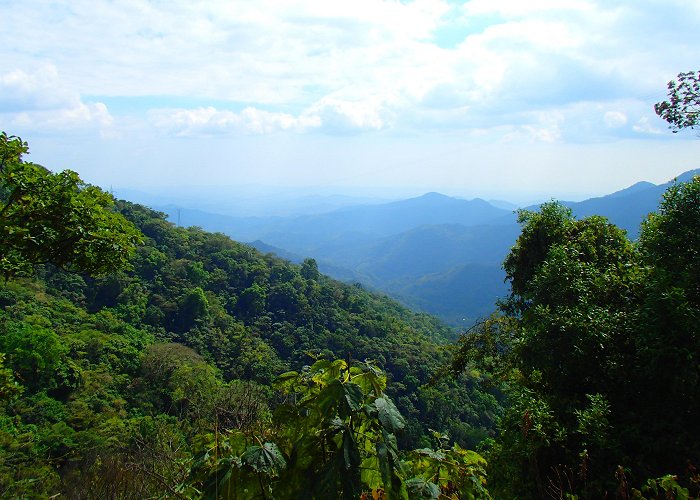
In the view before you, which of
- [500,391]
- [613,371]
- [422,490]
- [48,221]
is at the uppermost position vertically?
[48,221]

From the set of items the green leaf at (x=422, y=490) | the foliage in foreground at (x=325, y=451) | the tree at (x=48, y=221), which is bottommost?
the green leaf at (x=422, y=490)

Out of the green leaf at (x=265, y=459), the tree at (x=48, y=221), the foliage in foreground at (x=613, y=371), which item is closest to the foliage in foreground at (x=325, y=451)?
the green leaf at (x=265, y=459)

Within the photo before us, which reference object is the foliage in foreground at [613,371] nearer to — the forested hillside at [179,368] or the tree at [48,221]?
the forested hillside at [179,368]

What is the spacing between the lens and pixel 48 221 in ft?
16.7

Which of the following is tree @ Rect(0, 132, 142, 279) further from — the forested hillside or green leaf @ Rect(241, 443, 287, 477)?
green leaf @ Rect(241, 443, 287, 477)

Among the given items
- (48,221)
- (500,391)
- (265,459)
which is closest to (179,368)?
(500,391)

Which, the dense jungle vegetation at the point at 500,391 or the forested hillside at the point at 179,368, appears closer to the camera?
the dense jungle vegetation at the point at 500,391

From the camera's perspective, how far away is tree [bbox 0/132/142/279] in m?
4.89

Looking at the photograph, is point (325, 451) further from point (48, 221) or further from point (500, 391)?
point (500, 391)

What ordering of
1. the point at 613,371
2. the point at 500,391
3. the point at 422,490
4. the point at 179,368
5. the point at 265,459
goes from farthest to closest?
the point at 179,368 < the point at 500,391 < the point at 613,371 < the point at 422,490 < the point at 265,459

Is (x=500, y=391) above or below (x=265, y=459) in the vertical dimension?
below

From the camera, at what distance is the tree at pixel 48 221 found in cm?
489

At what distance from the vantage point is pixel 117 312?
34.3 metres

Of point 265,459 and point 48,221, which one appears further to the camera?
point 48,221
